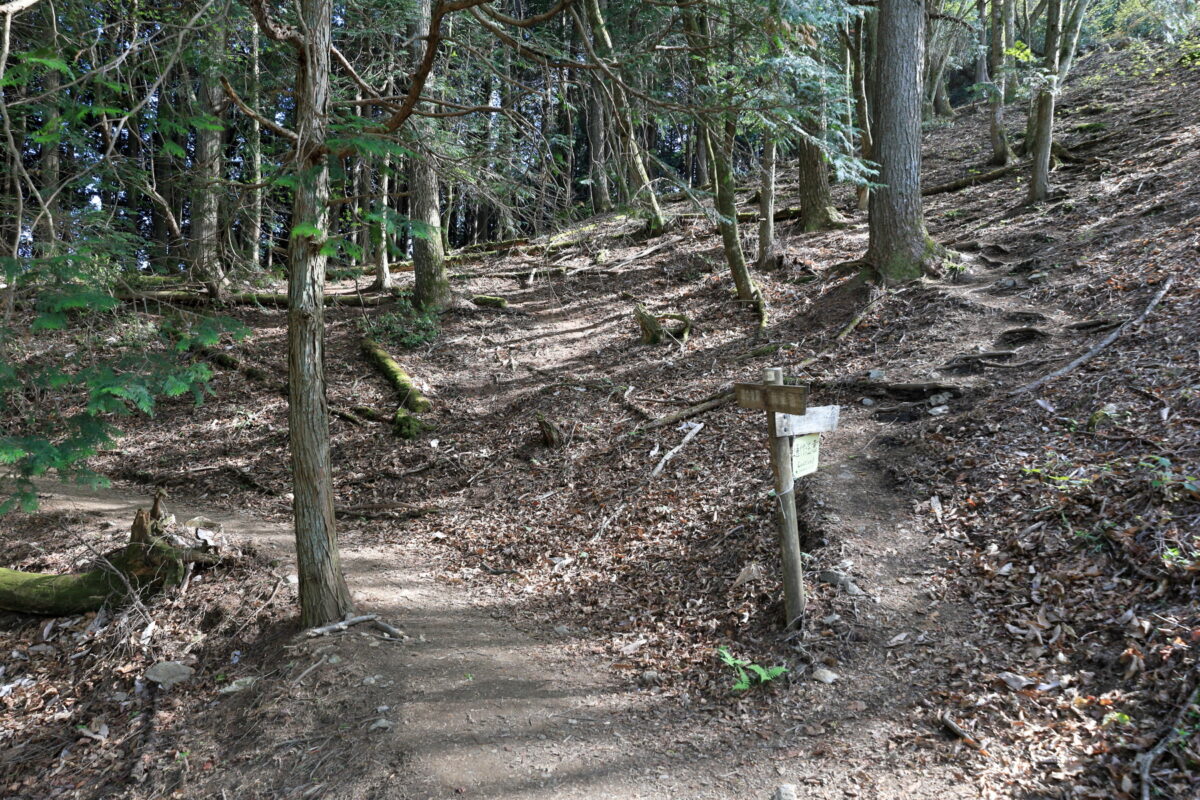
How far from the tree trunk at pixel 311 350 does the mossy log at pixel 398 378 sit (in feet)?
18.5

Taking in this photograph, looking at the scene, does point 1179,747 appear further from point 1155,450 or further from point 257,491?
point 257,491

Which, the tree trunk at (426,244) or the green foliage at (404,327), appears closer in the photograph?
the tree trunk at (426,244)

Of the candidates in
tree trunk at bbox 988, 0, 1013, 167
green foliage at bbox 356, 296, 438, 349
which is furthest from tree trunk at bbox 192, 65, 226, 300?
tree trunk at bbox 988, 0, 1013, 167

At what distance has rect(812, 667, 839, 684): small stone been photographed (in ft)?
14.3

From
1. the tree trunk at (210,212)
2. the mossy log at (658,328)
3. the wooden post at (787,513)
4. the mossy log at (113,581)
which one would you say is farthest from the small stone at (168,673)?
the mossy log at (658,328)

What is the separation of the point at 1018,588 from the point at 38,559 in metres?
8.81

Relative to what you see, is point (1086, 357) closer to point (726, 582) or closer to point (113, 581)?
point (726, 582)

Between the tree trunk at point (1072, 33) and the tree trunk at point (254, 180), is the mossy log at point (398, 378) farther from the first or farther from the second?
the tree trunk at point (1072, 33)

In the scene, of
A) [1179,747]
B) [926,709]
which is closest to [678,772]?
[926,709]

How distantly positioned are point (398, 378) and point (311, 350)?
6685 mm

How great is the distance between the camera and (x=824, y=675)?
441 centimetres

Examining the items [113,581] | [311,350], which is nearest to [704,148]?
[311,350]

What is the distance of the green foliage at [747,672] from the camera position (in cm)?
447

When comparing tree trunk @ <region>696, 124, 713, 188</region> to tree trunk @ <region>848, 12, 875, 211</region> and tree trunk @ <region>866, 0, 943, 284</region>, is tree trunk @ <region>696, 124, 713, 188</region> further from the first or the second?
tree trunk @ <region>848, 12, 875, 211</region>
